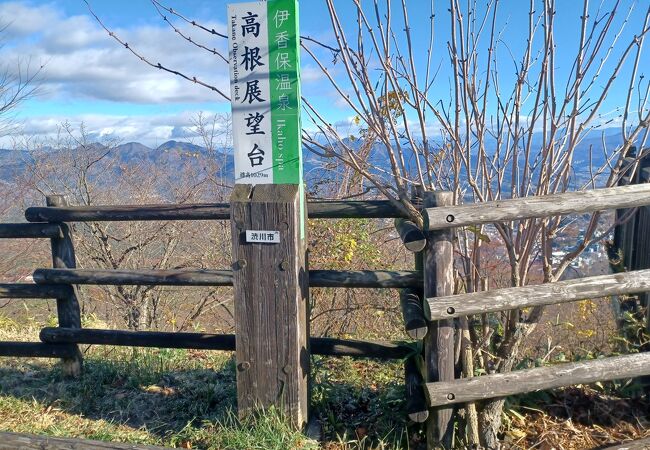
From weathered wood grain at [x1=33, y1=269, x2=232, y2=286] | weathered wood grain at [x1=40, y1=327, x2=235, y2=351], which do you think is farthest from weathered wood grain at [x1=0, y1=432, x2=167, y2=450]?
weathered wood grain at [x1=33, y1=269, x2=232, y2=286]

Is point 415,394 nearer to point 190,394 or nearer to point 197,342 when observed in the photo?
point 197,342

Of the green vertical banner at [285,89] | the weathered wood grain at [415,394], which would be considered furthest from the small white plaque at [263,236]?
the weathered wood grain at [415,394]

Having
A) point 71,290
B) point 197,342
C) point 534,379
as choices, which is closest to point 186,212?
point 197,342

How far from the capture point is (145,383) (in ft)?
14.3

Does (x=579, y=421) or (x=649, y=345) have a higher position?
(x=649, y=345)

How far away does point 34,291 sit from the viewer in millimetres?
4453

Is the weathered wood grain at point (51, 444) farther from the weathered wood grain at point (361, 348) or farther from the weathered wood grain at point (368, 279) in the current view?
the weathered wood grain at point (368, 279)

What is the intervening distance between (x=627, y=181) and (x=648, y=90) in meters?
1.34

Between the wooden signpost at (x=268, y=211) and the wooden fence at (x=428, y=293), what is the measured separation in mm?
16

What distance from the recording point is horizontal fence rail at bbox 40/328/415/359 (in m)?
Answer: 3.70

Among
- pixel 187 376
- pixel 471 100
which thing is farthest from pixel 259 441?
pixel 471 100

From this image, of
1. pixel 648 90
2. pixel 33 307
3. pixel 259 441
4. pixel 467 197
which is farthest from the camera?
pixel 33 307

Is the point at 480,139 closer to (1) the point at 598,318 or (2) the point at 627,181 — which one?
(2) the point at 627,181

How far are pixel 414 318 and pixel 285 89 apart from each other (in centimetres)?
147
